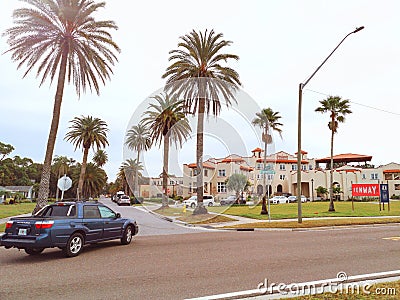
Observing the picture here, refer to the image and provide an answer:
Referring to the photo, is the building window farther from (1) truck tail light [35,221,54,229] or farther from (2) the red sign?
(1) truck tail light [35,221,54,229]

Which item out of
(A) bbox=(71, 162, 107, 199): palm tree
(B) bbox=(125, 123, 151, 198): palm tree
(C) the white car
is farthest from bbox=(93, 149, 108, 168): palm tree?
(C) the white car

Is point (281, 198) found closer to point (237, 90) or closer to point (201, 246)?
point (237, 90)

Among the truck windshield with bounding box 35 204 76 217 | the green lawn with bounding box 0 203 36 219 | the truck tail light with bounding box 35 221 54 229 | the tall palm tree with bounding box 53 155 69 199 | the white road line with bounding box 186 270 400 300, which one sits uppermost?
the tall palm tree with bounding box 53 155 69 199

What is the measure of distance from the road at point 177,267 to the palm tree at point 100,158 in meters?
74.5

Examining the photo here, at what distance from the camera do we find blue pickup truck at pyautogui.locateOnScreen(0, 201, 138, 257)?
9.45 metres

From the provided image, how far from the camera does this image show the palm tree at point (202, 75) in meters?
26.5

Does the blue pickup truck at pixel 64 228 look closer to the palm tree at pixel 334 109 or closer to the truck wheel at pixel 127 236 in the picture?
the truck wheel at pixel 127 236

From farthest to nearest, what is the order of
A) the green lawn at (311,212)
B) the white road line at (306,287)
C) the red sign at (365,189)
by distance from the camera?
the red sign at (365,189) < the green lawn at (311,212) < the white road line at (306,287)

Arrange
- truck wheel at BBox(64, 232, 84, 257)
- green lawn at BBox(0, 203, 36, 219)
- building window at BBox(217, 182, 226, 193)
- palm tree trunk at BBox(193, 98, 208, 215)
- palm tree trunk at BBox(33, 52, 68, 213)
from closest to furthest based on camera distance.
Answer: truck wheel at BBox(64, 232, 84, 257) → palm tree trunk at BBox(33, 52, 68, 213) → palm tree trunk at BBox(193, 98, 208, 215) → green lawn at BBox(0, 203, 36, 219) → building window at BBox(217, 182, 226, 193)

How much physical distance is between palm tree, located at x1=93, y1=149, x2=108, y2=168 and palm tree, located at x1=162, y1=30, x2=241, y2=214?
61.2 metres

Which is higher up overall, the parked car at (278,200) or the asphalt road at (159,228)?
the parked car at (278,200)

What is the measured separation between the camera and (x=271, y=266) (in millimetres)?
8547

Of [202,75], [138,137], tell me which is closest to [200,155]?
[202,75]

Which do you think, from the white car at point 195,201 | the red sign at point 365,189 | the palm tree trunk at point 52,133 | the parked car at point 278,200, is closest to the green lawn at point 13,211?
the palm tree trunk at point 52,133
